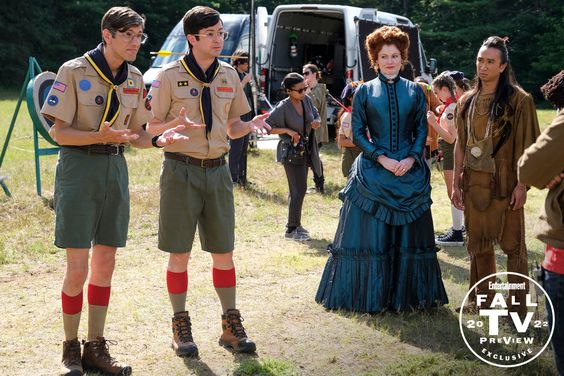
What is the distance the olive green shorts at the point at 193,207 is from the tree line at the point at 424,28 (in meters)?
31.7

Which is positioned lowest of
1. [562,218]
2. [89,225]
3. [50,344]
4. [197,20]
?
[50,344]

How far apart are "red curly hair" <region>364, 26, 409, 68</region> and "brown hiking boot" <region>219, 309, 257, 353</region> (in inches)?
88.2

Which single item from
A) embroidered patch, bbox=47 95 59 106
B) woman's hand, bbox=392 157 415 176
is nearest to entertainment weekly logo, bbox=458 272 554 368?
woman's hand, bbox=392 157 415 176

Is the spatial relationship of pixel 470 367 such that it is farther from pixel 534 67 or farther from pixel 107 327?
pixel 534 67

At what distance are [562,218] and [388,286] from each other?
2.72 m

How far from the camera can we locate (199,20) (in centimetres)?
506

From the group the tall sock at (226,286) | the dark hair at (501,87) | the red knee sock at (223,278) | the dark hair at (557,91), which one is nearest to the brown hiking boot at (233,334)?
the tall sock at (226,286)

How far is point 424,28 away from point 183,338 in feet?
117

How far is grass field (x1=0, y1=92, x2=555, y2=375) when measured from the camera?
5.07 meters

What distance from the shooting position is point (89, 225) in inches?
183

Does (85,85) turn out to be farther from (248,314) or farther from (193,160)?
(248,314)

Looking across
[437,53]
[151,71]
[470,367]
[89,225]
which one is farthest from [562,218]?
[437,53]

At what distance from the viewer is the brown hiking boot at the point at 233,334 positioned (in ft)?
17.2

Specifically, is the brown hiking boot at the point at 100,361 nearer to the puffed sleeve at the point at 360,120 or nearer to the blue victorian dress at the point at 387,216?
the blue victorian dress at the point at 387,216
